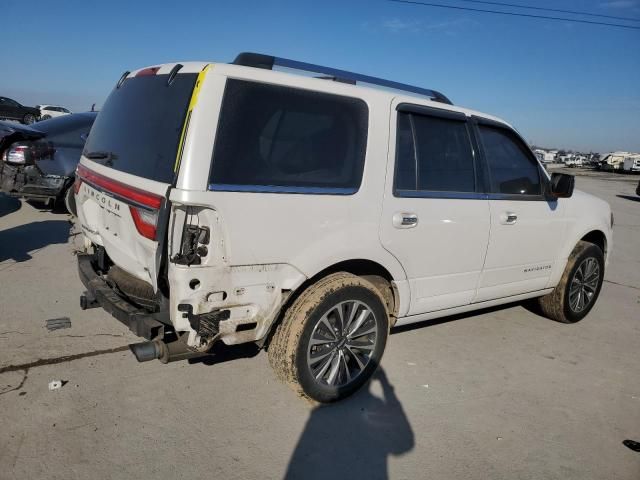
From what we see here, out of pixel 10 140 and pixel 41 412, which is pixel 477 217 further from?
pixel 10 140

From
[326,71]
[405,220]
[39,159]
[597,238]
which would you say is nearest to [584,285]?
[597,238]

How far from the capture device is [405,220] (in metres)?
3.19

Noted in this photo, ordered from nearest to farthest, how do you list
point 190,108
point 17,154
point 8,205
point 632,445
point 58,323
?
point 190,108
point 632,445
point 58,323
point 17,154
point 8,205

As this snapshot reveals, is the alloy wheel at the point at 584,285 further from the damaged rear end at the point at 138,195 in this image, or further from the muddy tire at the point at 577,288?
the damaged rear end at the point at 138,195

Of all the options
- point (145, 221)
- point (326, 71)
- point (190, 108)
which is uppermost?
point (326, 71)

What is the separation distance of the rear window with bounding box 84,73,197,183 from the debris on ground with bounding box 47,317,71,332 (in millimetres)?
1475

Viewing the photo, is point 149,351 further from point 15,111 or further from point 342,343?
point 15,111

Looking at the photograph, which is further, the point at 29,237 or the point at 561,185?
the point at 29,237

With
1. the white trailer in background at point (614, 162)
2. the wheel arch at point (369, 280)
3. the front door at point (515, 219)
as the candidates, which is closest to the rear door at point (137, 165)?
the wheel arch at point (369, 280)

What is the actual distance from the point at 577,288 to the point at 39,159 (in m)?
7.32

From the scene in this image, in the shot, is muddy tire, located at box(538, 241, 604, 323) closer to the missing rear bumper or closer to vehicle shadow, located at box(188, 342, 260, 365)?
vehicle shadow, located at box(188, 342, 260, 365)

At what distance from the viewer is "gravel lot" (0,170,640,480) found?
8.50 ft

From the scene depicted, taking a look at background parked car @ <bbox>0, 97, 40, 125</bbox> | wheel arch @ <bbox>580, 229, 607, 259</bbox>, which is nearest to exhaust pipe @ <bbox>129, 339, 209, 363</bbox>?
wheel arch @ <bbox>580, 229, 607, 259</bbox>

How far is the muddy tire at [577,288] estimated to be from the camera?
469 cm
